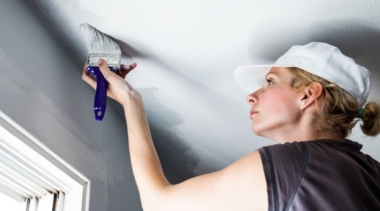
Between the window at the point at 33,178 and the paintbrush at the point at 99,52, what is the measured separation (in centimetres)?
23

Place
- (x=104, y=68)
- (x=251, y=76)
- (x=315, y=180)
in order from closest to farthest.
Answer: (x=315, y=180) < (x=104, y=68) < (x=251, y=76)

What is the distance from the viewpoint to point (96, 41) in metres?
1.33

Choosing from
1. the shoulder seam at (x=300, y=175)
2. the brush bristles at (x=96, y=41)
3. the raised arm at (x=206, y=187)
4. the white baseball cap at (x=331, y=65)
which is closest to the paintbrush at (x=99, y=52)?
the brush bristles at (x=96, y=41)

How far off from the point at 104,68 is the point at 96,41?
0.09 m

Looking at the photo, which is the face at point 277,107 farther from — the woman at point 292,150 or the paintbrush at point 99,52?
the paintbrush at point 99,52

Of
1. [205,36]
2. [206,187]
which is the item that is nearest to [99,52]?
[205,36]

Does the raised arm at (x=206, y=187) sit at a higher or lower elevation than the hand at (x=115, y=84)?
lower

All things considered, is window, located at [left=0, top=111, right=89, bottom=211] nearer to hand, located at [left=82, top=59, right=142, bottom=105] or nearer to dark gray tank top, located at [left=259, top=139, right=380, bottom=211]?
hand, located at [left=82, top=59, right=142, bottom=105]

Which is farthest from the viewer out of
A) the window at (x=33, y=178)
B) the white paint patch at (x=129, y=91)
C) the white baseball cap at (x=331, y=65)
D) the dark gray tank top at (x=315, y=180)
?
the white paint patch at (x=129, y=91)

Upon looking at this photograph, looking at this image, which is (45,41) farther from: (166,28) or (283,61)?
(283,61)

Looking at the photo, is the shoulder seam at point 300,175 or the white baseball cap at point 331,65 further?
the white baseball cap at point 331,65

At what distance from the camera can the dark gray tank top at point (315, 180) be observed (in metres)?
0.89

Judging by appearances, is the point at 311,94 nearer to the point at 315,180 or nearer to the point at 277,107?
the point at 277,107

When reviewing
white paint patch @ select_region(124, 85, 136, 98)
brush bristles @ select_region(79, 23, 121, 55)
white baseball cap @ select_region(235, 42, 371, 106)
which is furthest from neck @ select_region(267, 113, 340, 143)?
brush bristles @ select_region(79, 23, 121, 55)
